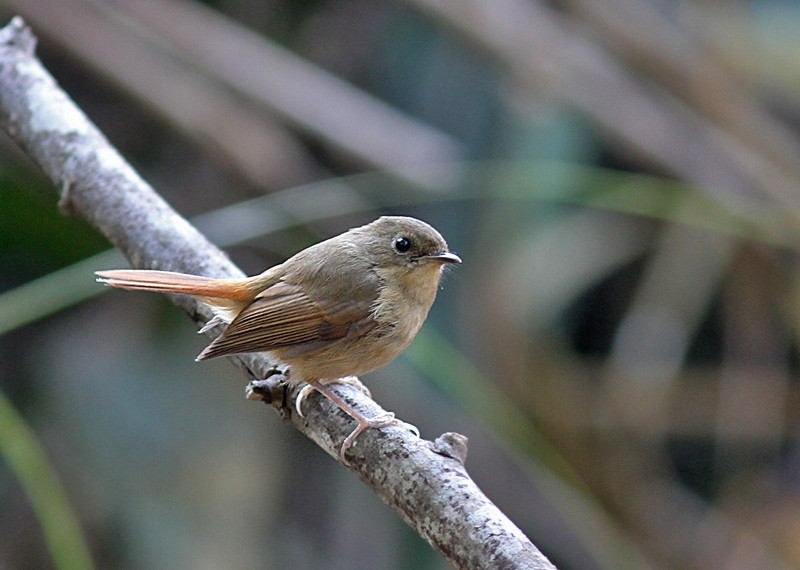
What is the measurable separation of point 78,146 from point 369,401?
50.5 inches

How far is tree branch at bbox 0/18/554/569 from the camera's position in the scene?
5.68ft

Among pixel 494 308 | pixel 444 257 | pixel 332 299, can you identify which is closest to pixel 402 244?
pixel 444 257

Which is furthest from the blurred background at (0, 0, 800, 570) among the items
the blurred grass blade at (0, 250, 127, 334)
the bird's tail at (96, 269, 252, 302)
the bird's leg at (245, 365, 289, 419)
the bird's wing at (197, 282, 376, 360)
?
the bird's leg at (245, 365, 289, 419)

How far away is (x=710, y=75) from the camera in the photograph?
4.96m

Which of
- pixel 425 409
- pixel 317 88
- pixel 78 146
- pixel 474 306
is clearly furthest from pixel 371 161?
pixel 78 146

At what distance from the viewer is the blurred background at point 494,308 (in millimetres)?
4234

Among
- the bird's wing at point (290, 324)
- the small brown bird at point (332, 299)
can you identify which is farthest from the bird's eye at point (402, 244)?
the bird's wing at point (290, 324)

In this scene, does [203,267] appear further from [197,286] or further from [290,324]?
[290,324]

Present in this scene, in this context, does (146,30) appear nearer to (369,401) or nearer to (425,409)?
(425,409)

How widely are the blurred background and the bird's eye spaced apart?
988 millimetres

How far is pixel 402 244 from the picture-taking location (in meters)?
2.82

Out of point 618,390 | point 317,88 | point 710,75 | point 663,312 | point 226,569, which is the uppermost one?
point 710,75

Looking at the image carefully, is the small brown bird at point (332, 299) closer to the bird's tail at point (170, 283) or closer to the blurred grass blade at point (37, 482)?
the bird's tail at point (170, 283)

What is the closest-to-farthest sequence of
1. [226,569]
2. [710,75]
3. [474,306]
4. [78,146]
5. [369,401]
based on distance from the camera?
[369,401] < [78,146] < [226,569] < [474,306] < [710,75]
